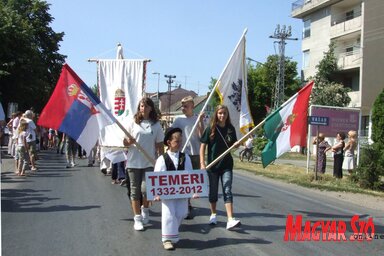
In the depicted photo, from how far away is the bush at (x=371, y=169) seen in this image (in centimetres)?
1412

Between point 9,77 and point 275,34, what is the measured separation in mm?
25203

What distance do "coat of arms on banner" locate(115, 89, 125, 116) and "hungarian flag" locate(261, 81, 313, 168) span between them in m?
3.81

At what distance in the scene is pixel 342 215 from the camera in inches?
358

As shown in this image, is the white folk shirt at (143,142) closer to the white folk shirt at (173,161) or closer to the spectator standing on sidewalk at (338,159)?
the white folk shirt at (173,161)

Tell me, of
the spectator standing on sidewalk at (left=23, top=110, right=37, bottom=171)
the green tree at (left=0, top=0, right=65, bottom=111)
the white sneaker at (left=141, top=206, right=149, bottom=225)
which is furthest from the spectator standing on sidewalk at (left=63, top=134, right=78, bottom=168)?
the green tree at (left=0, top=0, right=65, bottom=111)

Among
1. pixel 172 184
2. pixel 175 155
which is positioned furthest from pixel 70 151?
pixel 172 184

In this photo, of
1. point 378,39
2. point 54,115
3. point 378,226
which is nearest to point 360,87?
point 378,39

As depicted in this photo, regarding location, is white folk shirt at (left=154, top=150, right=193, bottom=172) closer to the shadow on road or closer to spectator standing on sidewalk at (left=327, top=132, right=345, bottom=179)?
the shadow on road

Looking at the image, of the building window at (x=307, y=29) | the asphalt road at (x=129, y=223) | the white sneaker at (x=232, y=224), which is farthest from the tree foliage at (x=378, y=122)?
the building window at (x=307, y=29)

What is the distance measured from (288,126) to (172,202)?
2967mm

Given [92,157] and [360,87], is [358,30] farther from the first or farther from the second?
[92,157]

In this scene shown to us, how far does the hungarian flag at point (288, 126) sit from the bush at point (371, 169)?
6663 millimetres

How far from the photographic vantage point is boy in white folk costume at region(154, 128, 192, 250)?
6.12 meters

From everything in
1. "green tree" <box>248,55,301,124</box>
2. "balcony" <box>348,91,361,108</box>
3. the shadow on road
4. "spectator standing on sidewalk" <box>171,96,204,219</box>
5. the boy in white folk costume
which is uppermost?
"green tree" <box>248,55,301,124</box>
